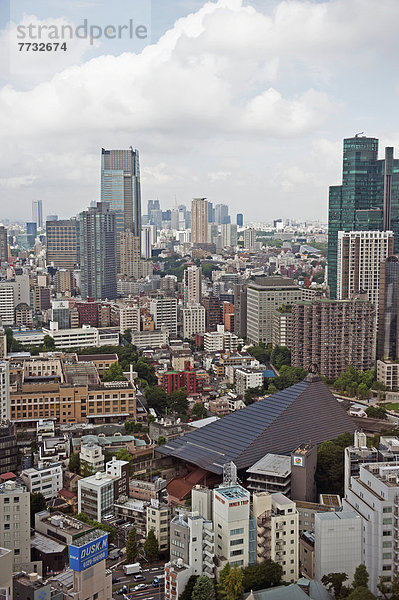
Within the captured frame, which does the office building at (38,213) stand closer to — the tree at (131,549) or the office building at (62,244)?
the office building at (62,244)

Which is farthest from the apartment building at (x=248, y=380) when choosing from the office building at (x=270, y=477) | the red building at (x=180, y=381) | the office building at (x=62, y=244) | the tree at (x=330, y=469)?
the office building at (x=62, y=244)

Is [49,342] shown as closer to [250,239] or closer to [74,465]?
[74,465]

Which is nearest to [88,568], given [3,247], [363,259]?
[363,259]

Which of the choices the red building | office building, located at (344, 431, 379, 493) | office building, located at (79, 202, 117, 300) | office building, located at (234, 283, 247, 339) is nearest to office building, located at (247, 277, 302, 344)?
office building, located at (234, 283, 247, 339)

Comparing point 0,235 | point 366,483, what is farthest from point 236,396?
point 0,235

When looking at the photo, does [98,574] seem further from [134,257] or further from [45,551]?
[134,257]

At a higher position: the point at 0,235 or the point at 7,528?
the point at 0,235
